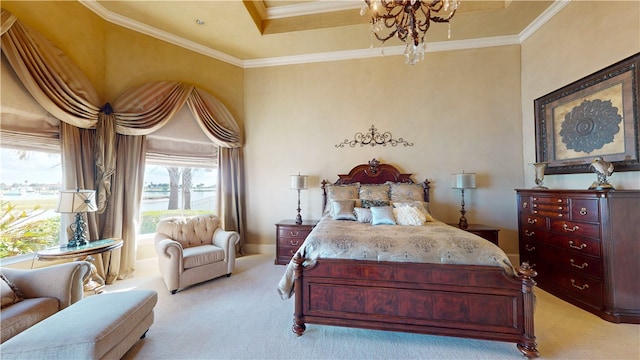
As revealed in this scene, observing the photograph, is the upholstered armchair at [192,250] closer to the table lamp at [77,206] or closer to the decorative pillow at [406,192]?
the table lamp at [77,206]

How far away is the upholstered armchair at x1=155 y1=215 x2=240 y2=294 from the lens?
304 cm

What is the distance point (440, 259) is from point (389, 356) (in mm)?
934

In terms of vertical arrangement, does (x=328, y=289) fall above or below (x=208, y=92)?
below

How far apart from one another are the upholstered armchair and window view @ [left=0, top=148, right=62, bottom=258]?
3.85ft

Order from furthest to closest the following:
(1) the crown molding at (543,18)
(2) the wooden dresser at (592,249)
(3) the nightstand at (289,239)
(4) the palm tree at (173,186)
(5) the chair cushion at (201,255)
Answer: (4) the palm tree at (173,186) < (3) the nightstand at (289,239) < (1) the crown molding at (543,18) < (5) the chair cushion at (201,255) < (2) the wooden dresser at (592,249)

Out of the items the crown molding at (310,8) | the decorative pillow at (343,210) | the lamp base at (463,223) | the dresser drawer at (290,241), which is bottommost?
the dresser drawer at (290,241)

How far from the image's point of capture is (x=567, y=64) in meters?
3.26

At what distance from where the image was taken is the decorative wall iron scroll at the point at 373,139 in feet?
14.6

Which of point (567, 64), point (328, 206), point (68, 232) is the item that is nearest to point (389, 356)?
point (328, 206)

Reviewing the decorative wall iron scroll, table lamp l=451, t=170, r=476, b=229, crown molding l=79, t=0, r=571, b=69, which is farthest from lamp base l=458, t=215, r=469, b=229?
crown molding l=79, t=0, r=571, b=69

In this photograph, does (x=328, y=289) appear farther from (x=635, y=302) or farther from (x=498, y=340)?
(x=635, y=302)

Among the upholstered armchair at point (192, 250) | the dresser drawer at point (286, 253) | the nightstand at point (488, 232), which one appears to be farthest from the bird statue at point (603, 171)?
the upholstered armchair at point (192, 250)

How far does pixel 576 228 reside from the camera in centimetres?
273

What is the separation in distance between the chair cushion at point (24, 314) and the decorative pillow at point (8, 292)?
0.04m
